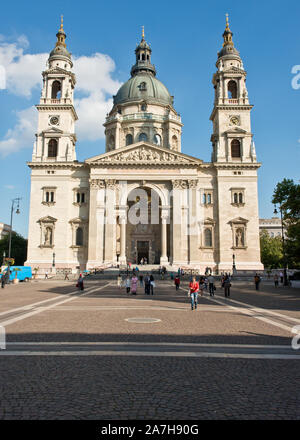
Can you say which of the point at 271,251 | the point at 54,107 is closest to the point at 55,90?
the point at 54,107

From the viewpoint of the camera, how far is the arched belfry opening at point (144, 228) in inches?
2357

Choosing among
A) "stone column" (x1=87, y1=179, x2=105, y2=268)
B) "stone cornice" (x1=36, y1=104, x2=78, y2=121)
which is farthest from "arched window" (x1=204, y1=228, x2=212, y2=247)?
"stone cornice" (x1=36, y1=104, x2=78, y2=121)

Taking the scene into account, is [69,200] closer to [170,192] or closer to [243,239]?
[170,192]

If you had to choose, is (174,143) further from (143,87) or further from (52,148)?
(52,148)

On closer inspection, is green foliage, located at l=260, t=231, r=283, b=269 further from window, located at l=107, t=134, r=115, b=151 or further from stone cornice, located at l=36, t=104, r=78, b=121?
stone cornice, located at l=36, t=104, r=78, b=121

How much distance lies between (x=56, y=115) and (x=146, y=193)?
19466mm

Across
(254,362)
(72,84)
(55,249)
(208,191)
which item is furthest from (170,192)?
(254,362)

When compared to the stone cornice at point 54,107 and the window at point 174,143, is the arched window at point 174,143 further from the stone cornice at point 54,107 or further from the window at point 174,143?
the stone cornice at point 54,107

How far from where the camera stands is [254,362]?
7.63m

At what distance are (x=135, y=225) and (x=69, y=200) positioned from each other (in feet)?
39.8

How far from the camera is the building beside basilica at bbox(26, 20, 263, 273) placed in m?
54.9

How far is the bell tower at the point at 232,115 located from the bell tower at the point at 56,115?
2420 cm

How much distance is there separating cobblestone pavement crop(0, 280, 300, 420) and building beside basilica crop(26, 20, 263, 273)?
139 feet
